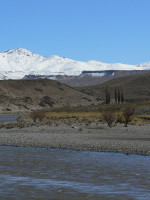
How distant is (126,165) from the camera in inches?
751

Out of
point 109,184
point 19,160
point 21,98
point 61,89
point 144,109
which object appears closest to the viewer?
point 109,184

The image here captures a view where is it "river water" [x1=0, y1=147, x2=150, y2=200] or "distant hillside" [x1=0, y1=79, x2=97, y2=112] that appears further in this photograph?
"distant hillside" [x1=0, y1=79, x2=97, y2=112]

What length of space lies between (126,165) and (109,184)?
159 inches

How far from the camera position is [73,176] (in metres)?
16.8

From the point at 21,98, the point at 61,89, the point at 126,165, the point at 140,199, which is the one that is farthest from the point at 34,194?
the point at 61,89

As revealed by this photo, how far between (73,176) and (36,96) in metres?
150

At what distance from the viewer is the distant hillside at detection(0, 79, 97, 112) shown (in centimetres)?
14688

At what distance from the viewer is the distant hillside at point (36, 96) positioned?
14688 centimetres

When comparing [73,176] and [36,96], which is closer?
[73,176]

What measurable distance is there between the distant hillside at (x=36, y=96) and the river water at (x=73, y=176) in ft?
377

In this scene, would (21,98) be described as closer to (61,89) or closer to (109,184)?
(61,89)

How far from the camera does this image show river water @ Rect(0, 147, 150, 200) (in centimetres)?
1372

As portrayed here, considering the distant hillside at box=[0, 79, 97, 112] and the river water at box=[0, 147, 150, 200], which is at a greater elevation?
the distant hillside at box=[0, 79, 97, 112]

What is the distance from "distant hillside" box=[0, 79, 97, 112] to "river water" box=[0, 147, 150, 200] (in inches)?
4522
